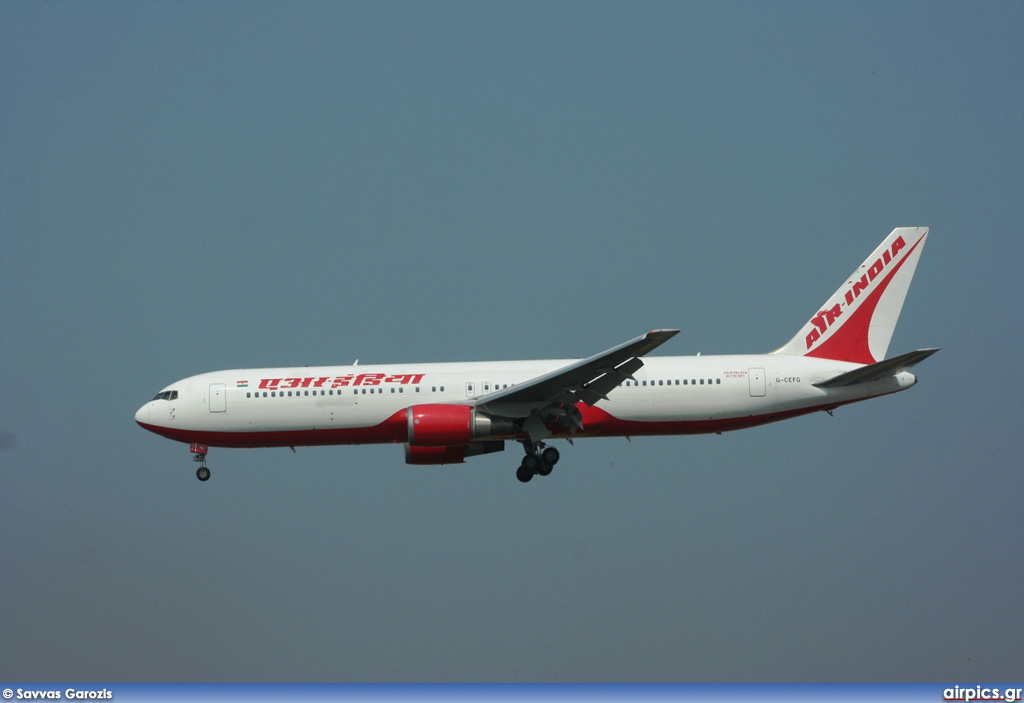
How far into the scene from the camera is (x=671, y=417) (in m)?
37.6

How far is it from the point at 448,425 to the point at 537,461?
3.69 m

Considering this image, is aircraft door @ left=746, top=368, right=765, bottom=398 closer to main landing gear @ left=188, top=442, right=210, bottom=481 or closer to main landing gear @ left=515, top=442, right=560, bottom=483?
main landing gear @ left=515, top=442, right=560, bottom=483

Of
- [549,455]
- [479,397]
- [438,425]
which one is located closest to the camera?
[438,425]

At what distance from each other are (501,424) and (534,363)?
9.97 ft

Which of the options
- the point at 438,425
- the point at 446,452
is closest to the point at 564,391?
the point at 438,425

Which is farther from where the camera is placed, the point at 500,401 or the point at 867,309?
the point at 867,309

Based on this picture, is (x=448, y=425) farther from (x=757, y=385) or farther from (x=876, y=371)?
(x=876, y=371)

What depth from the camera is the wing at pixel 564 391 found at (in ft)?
114

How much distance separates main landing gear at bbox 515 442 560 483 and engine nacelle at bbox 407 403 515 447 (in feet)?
6.58

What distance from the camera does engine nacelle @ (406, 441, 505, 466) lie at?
128 ft

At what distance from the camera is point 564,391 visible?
119 ft

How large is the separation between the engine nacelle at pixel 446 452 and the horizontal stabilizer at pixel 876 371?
9985 mm

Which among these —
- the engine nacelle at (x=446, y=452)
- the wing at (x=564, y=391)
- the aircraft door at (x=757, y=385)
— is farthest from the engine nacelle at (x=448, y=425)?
the aircraft door at (x=757, y=385)

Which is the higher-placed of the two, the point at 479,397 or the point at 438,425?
the point at 479,397
